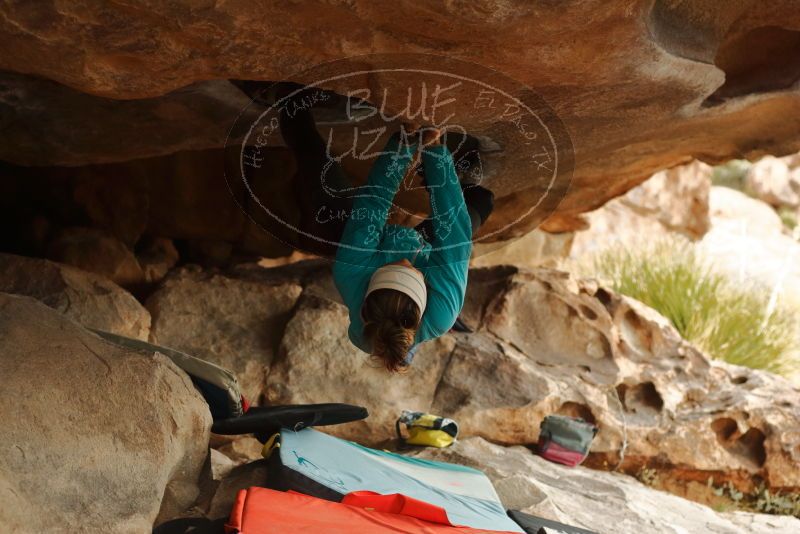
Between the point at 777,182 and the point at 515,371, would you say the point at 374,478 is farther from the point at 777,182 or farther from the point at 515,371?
the point at 777,182

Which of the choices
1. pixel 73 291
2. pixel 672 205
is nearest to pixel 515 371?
pixel 73 291

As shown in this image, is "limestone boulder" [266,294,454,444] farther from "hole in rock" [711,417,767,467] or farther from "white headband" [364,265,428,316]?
"hole in rock" [711,417,767,467]

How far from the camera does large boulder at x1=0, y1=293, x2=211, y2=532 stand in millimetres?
2783

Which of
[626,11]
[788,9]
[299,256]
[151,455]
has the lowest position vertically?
[151,455]

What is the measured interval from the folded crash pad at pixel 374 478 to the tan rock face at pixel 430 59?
1.37 m

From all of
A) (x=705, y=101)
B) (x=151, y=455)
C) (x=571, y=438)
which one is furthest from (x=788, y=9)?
(x=151, y=455)

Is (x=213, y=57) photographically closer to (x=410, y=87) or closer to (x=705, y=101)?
(x=410, y=87)

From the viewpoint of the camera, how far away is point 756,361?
794 cm

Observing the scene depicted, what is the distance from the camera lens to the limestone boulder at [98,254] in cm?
552

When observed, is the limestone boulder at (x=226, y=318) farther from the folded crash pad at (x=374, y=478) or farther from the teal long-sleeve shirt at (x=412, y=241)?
the teal long-sleeve shirt at (x=412, y=241)

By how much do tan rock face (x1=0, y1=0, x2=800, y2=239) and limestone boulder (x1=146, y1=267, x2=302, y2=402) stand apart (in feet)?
3.06

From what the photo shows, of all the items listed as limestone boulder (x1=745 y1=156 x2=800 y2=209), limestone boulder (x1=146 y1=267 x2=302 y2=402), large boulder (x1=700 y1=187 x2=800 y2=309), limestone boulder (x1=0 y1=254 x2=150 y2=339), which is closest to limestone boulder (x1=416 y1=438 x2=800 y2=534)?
limestone boulder (x1=146 y1=267 x2=302 y2=402)

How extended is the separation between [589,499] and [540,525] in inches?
37.4

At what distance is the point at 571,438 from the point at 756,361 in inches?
136
